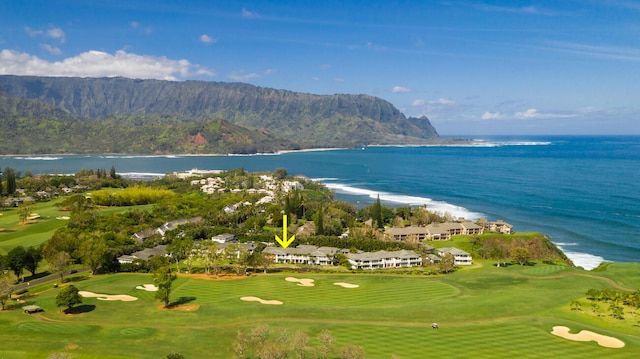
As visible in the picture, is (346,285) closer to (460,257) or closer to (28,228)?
(460,257)

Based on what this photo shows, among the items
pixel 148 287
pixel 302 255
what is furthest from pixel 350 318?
pixel 302 255

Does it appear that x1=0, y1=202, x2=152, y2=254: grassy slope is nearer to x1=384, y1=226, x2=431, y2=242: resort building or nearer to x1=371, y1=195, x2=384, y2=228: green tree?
x1=371, y1=195, x2=384, y2=228: green tree

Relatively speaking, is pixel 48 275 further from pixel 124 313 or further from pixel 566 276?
pixel 566 276

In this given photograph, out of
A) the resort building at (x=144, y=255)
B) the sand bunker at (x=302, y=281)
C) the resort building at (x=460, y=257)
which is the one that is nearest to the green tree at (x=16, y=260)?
the resort building at (x=144, y=255)

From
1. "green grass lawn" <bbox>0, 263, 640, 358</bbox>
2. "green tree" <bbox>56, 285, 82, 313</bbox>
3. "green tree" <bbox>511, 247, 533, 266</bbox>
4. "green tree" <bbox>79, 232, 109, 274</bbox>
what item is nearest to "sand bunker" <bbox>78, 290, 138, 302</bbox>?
"green grass lawn" <bbox>0, 263, 640, 358</bbox>

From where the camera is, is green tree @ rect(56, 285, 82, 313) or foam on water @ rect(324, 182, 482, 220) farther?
foam on water @ rect(324, 182, 482, 220)

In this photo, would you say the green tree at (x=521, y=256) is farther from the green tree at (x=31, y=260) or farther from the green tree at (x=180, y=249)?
the green tree at (x=31, y=260)

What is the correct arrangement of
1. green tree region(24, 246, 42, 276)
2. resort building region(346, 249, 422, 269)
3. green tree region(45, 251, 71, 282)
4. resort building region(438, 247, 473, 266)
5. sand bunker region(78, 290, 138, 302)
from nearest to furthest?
sand bunker region(78, 290, 138, 302)
green tree region(45, 251, 71, 282)
green tree region(24, 246, 42, 276)
resort building region(346, 249, 422, 269)
resort building region(438, 247, 473, 266)
